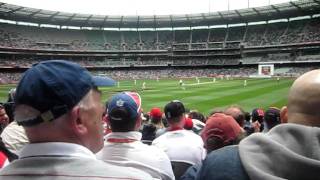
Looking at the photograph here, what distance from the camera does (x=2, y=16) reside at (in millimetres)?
87750

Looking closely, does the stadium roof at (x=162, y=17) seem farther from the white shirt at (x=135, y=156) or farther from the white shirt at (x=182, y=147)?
the white shirt at (x=135, y=156)

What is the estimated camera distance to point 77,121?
2.15m

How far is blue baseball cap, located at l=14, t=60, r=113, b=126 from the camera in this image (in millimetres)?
2025

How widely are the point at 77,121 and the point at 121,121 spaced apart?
2162 millimetres

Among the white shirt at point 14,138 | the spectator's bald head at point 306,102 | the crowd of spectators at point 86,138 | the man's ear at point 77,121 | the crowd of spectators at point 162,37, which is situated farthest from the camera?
the crowd of spectators at point 162,37

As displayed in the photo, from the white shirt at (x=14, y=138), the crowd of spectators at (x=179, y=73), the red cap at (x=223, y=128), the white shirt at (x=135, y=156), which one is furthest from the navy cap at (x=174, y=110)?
the crowd of spectators at (x=179, y=73)

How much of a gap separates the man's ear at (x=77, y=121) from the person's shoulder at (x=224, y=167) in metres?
0.75

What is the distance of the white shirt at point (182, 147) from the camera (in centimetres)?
540

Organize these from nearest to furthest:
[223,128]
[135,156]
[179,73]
A: [223,128]
[135,156]
[179,73]

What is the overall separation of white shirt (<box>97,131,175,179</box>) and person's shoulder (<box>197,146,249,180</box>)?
191 cm

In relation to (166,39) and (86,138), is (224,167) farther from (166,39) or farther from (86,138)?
(166,39)

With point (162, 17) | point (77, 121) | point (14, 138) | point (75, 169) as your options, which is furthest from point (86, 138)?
point (162, 17)

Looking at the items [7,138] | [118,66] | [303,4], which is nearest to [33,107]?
[7,138]

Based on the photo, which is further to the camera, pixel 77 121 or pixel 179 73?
pixel 179 73
